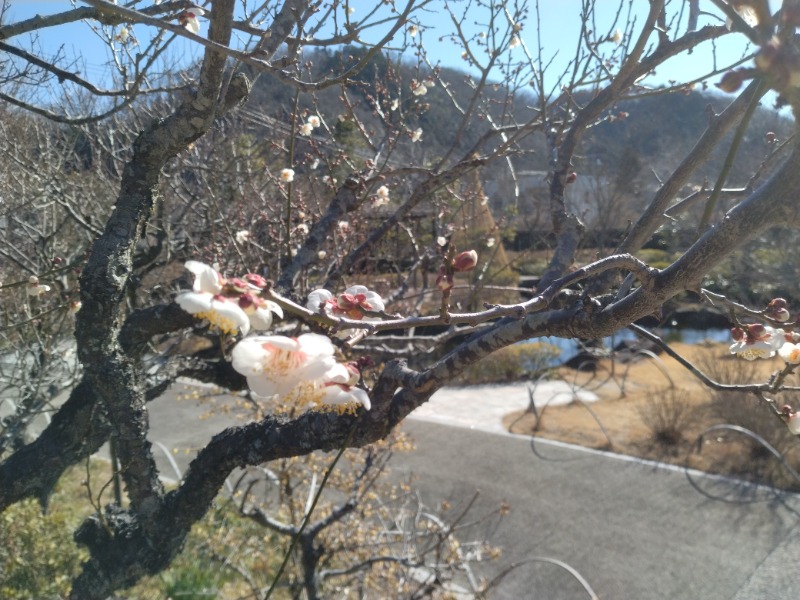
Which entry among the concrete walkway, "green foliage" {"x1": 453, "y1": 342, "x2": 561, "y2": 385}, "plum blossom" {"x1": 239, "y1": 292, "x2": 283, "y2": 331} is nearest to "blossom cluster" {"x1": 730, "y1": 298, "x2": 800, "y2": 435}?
"plum blossom" {"x1": 239, "y1": 292, "x2": 283, "y2": 331}

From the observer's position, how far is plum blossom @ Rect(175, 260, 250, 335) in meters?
0.96

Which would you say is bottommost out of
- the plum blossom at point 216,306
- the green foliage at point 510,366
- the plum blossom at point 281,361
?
the green foliage at point 510,366

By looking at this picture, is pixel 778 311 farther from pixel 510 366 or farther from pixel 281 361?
pixel 510 366

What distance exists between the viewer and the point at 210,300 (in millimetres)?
986

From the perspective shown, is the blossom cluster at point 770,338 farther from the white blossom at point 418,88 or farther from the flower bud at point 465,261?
the white blossom at point 418,88

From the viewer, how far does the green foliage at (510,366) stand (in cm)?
1180

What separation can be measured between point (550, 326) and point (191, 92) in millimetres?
1340

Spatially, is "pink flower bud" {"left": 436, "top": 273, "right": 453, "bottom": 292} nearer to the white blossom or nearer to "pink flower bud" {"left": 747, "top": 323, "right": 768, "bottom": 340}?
"pink flower bud" {"left": 747, "top": 323, "right": 768, "bottom": 340}

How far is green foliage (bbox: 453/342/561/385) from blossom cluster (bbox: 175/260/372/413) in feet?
34.7

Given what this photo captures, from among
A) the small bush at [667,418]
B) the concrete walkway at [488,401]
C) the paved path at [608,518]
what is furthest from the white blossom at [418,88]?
the small bush at [667,418]

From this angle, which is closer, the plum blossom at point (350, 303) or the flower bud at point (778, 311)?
the plum blossom at point (350, 303)

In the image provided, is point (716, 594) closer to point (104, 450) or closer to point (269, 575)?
point (269, 575)

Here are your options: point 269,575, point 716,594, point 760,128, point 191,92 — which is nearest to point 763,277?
point 760,128

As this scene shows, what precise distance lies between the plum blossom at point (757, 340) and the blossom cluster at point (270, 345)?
2.98ft
